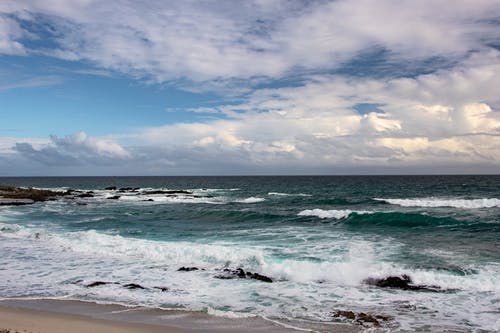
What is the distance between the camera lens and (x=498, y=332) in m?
8.10

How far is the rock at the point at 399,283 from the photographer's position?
11445 mm

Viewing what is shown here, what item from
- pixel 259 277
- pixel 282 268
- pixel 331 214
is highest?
pixel 331 214

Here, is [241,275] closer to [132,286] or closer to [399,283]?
[132,286]

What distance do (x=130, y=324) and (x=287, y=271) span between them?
5.84 meters

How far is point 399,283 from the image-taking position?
→ 11.8 meters

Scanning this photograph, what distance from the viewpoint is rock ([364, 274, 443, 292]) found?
11.4 metres

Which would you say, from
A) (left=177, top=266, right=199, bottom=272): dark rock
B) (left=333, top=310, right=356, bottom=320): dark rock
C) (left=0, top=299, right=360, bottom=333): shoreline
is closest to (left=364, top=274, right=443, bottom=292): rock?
(left=333, top=310, right=356, bottom=320): dark rock

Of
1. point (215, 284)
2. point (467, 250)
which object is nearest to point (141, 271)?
point (215, 284)

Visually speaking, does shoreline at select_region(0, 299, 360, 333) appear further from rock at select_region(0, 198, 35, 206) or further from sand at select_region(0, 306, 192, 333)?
rock at select_region(0, 198, 35, 206)

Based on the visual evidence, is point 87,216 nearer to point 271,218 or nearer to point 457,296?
point 271,218

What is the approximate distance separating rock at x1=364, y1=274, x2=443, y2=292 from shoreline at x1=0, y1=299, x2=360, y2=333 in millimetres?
3789

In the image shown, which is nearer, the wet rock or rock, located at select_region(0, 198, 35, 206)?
the wet rock

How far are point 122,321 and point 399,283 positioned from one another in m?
7.74

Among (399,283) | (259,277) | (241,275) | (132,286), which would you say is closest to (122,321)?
(132,286)
